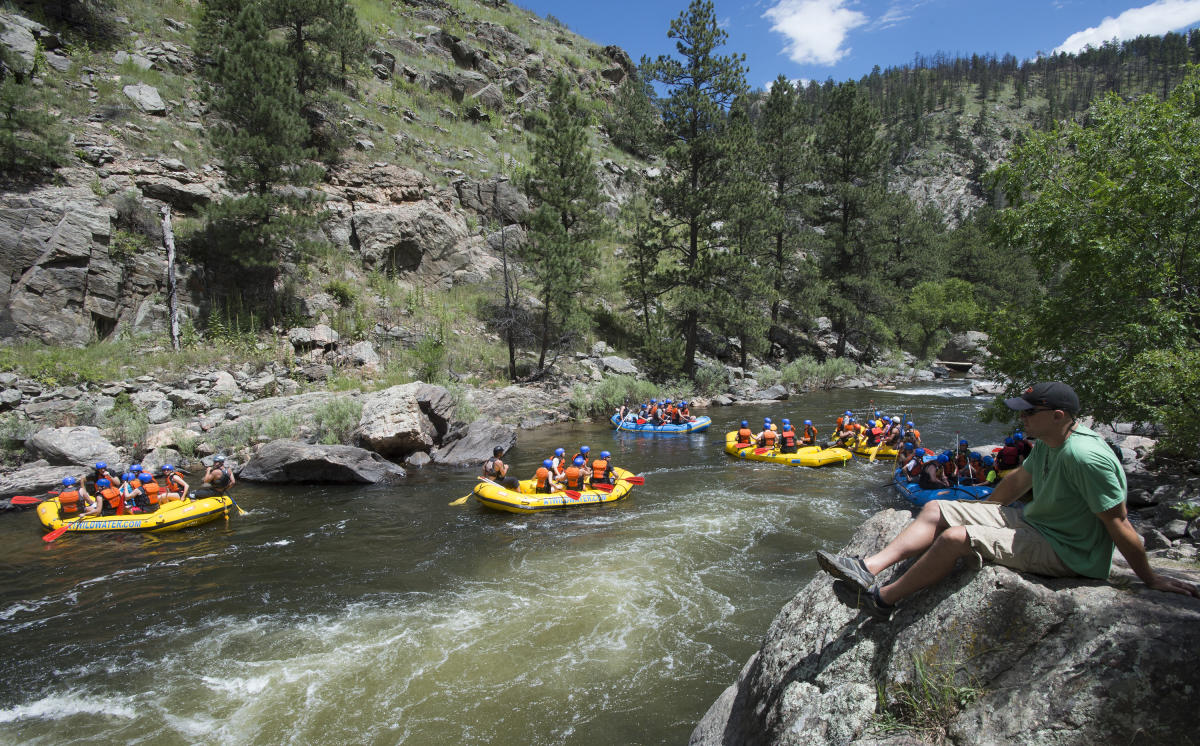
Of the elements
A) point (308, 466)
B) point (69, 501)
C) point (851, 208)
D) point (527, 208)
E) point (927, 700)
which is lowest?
point (308, 466)

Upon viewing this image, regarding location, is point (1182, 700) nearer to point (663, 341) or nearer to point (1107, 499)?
point (1107, 499)

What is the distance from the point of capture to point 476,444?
15203 mm

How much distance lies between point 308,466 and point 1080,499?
1336 centimetres

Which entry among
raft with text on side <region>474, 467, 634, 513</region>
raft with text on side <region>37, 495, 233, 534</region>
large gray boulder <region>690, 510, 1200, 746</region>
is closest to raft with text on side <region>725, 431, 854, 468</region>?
raft with text on side <region>474, 467, 634, 513</region>

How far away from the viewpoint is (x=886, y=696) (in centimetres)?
291

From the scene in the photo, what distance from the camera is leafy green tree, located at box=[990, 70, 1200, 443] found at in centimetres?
757

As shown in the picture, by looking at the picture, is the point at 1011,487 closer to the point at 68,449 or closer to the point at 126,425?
the point at 68,449

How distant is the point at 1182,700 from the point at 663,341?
2272 cm

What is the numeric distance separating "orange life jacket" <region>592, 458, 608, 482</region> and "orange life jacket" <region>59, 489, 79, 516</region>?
30.5 feet

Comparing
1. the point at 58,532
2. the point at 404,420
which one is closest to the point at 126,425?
the point at 58,532

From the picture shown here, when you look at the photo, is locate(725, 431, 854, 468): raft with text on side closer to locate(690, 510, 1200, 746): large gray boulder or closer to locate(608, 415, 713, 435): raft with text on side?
locate(608, 415, 713, 435): raft with text on side

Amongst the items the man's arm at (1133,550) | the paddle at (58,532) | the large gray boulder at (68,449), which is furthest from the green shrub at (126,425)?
the man's arm at (1133,550)

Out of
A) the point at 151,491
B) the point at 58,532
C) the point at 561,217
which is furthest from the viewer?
the point at 561,217

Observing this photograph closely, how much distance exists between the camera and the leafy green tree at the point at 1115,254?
757 cm
